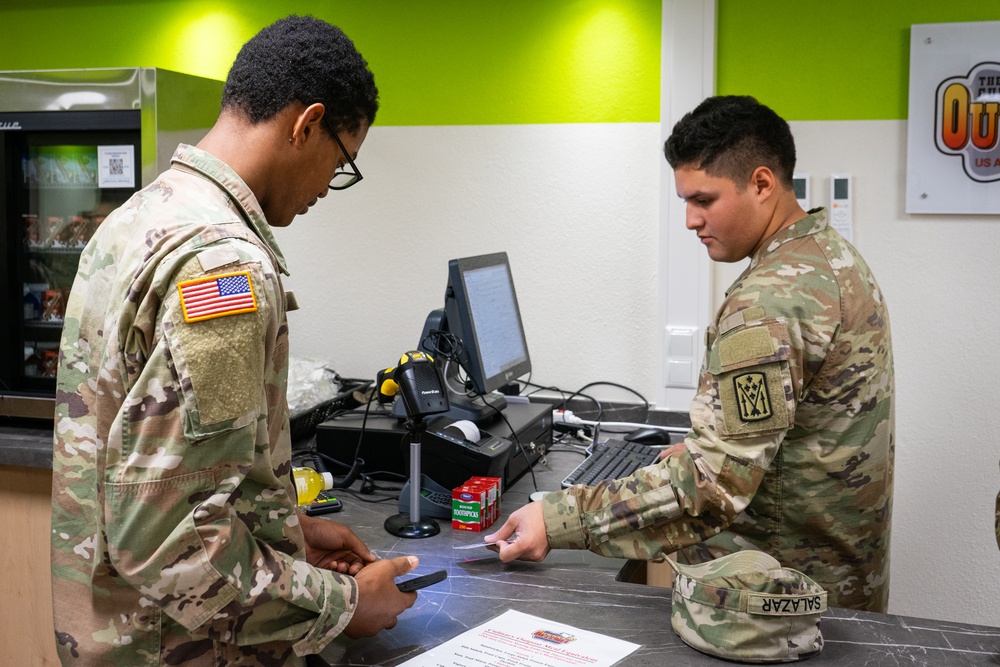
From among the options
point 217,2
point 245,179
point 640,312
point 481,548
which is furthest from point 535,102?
point 245,179

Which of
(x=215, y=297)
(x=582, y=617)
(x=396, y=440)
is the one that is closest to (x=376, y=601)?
(x=582, y=617)

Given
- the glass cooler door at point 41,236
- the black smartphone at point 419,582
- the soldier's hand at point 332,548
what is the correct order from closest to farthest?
the black smartphone at point 419,582 → the soldier's hand at point 332,548 → the glass cooler door at point 41,236

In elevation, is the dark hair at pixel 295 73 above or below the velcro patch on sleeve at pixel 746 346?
above

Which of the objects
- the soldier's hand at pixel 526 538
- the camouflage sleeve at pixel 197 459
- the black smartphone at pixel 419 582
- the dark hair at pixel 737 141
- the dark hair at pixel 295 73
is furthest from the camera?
the dark hair at pixel 737 141

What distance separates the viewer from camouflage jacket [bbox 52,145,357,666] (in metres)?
1.02

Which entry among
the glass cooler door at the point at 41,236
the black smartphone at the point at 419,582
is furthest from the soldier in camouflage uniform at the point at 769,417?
the glass cooler door at the point at 41,236

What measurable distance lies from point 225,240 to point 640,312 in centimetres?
208

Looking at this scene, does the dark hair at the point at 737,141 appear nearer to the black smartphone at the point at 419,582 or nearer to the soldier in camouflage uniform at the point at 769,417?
the soldier in camouflage uniform at the point at 769,417

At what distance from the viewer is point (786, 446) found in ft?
5.56

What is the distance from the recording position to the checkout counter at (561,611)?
1.35m

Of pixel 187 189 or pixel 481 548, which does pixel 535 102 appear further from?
pixel 187 189

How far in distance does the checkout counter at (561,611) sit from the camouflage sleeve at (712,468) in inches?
3.7

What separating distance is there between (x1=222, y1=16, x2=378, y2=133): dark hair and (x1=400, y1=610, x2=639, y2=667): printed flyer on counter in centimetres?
78

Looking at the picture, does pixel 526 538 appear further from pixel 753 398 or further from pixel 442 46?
pixel 442 46
